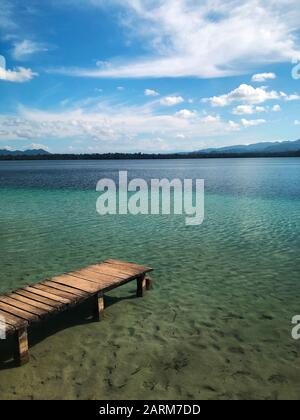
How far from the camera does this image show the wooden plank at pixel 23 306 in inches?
300

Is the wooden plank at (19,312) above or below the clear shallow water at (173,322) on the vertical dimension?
above

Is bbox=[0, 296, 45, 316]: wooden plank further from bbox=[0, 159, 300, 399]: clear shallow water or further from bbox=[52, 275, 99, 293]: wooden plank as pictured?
bbox=[52, 275, 99, 293]: wooden plank

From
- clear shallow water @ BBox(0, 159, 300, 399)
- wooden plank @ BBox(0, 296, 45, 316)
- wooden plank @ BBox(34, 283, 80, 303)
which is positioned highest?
wooden plank @ BBox(34, 283, 80, 303)

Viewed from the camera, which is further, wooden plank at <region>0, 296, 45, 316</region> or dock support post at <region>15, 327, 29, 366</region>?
wooden plank at <region>0, 296, 45, 316</region>

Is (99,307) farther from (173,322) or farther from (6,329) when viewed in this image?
(6,329)

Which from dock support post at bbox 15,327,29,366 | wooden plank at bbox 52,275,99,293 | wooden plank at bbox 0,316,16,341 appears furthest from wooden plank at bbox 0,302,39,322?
wooden plank at bbox 52,275,99,293

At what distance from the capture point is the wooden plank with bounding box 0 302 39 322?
24.2ft

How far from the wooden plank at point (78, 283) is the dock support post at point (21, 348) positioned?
213 cm

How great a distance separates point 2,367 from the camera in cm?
716

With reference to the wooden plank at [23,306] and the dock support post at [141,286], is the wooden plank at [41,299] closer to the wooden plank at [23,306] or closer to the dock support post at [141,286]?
the wooden plank at [23,306]

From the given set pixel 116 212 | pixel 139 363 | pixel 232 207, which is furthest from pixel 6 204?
pixel 139 363

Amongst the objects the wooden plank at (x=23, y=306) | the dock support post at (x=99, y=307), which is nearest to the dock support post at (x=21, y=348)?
the wooden plank at (x=23, y=306)

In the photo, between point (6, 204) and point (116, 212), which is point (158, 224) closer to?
point (116, 212)

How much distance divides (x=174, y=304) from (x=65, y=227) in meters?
13.0
